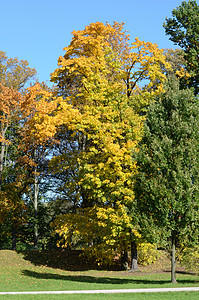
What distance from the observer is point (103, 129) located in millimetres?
19172

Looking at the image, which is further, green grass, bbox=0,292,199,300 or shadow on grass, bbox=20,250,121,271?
shadow on grass, bbox=20,250,121,271

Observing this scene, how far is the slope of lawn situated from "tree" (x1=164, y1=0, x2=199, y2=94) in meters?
11.7

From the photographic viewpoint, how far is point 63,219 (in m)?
22.0

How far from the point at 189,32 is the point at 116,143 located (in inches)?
359

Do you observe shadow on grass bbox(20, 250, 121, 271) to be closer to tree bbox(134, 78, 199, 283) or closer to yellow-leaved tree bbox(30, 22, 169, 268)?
yellow-leaved tree bbox(30, 22, 169, 268)

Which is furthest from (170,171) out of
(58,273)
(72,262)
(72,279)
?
(72,262)

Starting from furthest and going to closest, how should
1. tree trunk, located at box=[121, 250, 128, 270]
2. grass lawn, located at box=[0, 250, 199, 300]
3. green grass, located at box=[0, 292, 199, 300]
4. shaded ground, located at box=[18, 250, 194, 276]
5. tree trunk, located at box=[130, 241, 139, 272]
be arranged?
shaded ground, located at box=[18, 250, 194, 276] → tree trunk, located at box=[121, 250, 128, 270] → tree trunk, located at box=[130, 241, 139, 272] → grass lawn, located at box=[0, 250, 199, 300] → green grass, located at box=[0, 292, 199, 300]

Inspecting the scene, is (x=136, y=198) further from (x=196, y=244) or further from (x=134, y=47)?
(x=134, y=47)

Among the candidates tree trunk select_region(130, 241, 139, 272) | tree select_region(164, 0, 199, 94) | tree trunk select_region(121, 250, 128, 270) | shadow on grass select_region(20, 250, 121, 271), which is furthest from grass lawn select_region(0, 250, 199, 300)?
tree select_region(164, 0, 199, 94)

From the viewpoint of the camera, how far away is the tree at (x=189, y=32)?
22.6m

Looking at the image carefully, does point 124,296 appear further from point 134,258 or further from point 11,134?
point 11,134

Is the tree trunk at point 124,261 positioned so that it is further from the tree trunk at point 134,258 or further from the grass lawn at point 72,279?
the tree trunk at point 134,258

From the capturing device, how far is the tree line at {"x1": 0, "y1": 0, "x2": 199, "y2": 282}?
14609mm

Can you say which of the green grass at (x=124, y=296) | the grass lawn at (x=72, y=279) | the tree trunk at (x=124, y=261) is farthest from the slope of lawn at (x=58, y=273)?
the green grass at (x=124, y=296)
